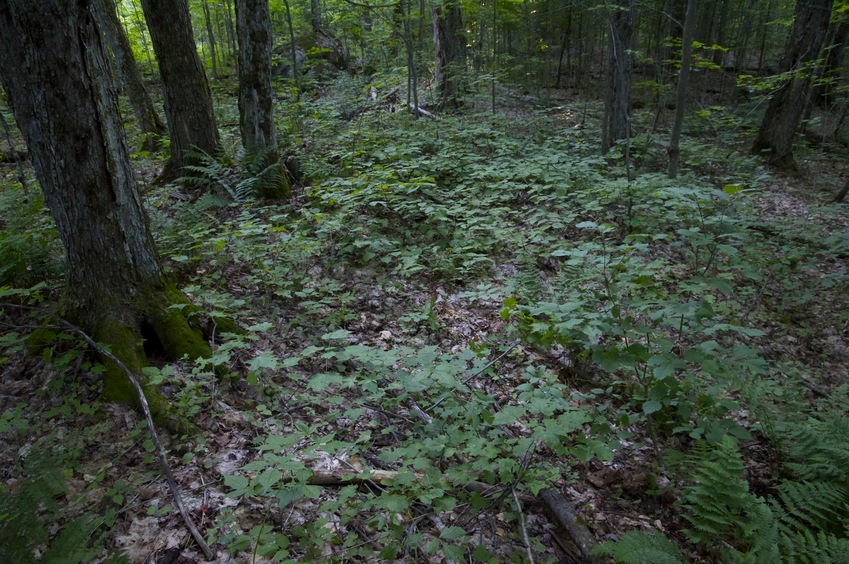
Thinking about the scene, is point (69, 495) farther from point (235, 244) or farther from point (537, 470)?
point (235, 244)

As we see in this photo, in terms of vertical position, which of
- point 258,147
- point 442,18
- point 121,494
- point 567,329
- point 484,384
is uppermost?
point 442,18

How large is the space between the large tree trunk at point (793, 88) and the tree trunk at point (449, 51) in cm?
786

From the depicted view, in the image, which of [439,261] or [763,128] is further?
[763,128]

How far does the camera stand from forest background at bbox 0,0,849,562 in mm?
2402

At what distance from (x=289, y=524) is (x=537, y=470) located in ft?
5.16

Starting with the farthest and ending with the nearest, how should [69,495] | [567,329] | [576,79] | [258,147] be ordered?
[576,79] → [258,147] → [567,329] → [69,495]

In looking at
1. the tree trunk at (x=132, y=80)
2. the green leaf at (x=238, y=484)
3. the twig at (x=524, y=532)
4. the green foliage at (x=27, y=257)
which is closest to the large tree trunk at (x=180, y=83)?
the tree trunk at (x=132, y=80)

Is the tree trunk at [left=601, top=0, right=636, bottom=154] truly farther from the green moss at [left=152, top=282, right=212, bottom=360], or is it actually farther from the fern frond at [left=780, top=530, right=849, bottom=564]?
the green moss at [left=152, top=282, right=212, bottom=360]

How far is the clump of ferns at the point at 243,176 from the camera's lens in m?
6.77

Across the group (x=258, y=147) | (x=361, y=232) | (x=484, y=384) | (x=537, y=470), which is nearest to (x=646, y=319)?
(x=484, y=384)

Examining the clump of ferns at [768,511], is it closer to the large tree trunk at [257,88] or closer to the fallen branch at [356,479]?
the fallen branch at [356,479]

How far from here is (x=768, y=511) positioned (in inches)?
98.5

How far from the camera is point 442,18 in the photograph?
40.8ft

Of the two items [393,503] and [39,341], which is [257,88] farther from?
[393,503]
